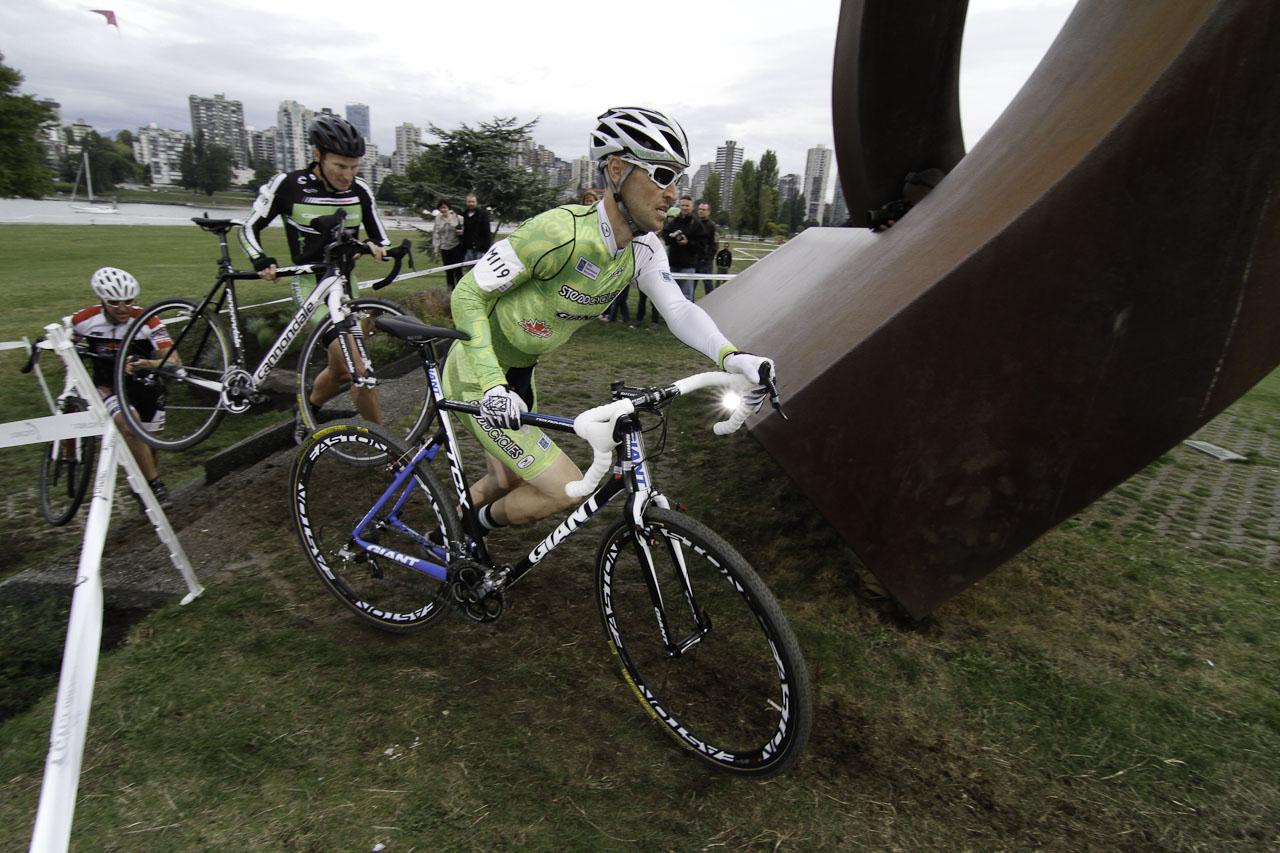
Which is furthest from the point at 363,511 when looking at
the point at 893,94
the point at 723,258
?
the point at 723,258

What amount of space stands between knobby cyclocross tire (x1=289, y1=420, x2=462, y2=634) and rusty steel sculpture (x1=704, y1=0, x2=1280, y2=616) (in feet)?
5.70

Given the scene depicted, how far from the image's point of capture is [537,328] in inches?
131

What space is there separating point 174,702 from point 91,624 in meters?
0.74

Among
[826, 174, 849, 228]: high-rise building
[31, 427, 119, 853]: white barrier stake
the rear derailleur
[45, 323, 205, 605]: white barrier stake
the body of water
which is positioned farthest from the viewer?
the body of water

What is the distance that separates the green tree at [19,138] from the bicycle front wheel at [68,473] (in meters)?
34.7

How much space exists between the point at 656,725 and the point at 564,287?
197cm

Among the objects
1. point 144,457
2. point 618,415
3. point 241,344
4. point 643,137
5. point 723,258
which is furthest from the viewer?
point 723,258

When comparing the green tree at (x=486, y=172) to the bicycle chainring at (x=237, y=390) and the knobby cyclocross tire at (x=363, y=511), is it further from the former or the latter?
the knobby cyclocross tire at (x=363, y=511)

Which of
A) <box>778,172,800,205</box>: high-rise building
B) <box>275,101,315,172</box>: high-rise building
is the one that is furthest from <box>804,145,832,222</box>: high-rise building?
<box>275,101,315,172</box>: high-rise building

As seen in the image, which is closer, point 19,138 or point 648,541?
point 648,541

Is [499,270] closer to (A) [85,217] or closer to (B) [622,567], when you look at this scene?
(B) [622,567]

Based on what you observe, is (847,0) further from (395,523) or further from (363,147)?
(395,523)

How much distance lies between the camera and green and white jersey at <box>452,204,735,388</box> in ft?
9.74

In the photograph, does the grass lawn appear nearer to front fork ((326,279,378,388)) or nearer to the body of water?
front fork ((326,279,378,388))
